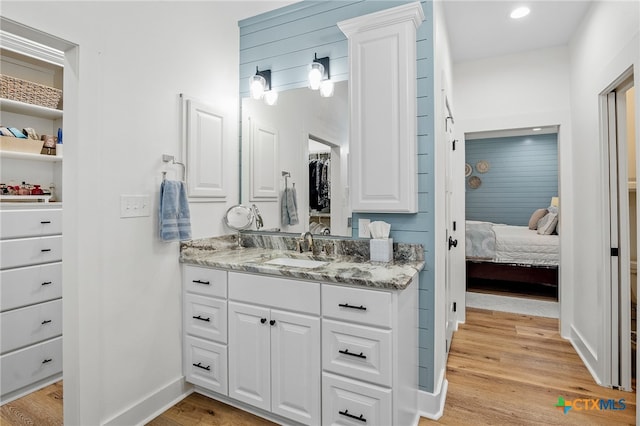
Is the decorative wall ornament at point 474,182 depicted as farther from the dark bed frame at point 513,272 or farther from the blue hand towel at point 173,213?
the blue hand towel at point 173,213

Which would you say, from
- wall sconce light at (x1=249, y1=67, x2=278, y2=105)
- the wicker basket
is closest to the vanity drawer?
wall sconce light at (x1=249, y1=67, x2=278, y2=105)

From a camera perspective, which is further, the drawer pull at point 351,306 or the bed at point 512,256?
the bed at point 512,256

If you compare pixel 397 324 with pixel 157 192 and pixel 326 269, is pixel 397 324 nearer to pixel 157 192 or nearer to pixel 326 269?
pixel 326 269

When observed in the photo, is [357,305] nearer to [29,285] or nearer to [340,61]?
[340,61]

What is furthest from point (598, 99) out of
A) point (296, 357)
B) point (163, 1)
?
point (163, 1)

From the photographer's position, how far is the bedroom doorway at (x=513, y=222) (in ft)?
14.3

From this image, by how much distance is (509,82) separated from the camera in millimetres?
3375

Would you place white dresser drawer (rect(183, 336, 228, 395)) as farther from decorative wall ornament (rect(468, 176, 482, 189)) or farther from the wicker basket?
decorative wall ornament (rect(468, 176, 482, 189))

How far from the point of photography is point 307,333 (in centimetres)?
176

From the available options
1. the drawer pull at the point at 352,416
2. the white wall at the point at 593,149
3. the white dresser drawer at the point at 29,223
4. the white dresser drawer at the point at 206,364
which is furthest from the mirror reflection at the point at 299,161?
the white wall at the point at 593,149

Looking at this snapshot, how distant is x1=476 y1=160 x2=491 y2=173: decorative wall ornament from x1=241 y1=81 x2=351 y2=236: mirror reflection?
5.81 metres

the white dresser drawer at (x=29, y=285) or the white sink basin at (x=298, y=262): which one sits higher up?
the white sink basin at (x=298, y=262)

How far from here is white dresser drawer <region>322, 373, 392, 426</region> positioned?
1587mm

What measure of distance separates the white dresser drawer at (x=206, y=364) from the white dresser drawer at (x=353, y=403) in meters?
0.68
